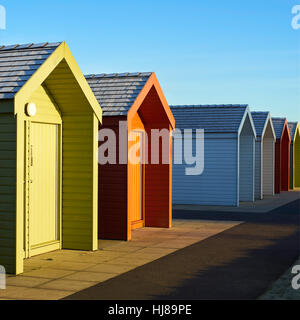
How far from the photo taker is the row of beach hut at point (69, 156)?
26.9 ft

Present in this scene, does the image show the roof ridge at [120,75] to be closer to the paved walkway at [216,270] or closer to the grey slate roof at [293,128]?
the paved walkway at [216,270]

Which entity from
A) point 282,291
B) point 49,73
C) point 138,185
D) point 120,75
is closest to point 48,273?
point 49,73

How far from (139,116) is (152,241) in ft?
11.0

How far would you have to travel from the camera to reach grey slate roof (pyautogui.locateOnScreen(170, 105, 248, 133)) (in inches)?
801

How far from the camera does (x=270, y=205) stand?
20922 millimetres

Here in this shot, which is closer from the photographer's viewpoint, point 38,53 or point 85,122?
point 38,53

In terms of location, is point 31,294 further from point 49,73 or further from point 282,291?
point 49,73

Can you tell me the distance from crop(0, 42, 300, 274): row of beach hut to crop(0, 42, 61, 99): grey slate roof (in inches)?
0.7

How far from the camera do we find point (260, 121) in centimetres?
2417

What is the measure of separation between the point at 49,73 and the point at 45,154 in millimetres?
1757

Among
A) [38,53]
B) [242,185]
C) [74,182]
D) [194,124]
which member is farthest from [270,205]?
[38,53]

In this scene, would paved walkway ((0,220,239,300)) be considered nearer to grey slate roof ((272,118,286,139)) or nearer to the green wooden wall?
the green wooden wall

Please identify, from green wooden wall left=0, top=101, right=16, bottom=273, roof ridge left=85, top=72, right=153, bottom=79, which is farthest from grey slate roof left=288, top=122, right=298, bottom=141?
green wooden wall left=0, top=101, right=16, bottom=273

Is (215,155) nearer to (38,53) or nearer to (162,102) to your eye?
(162,102)
